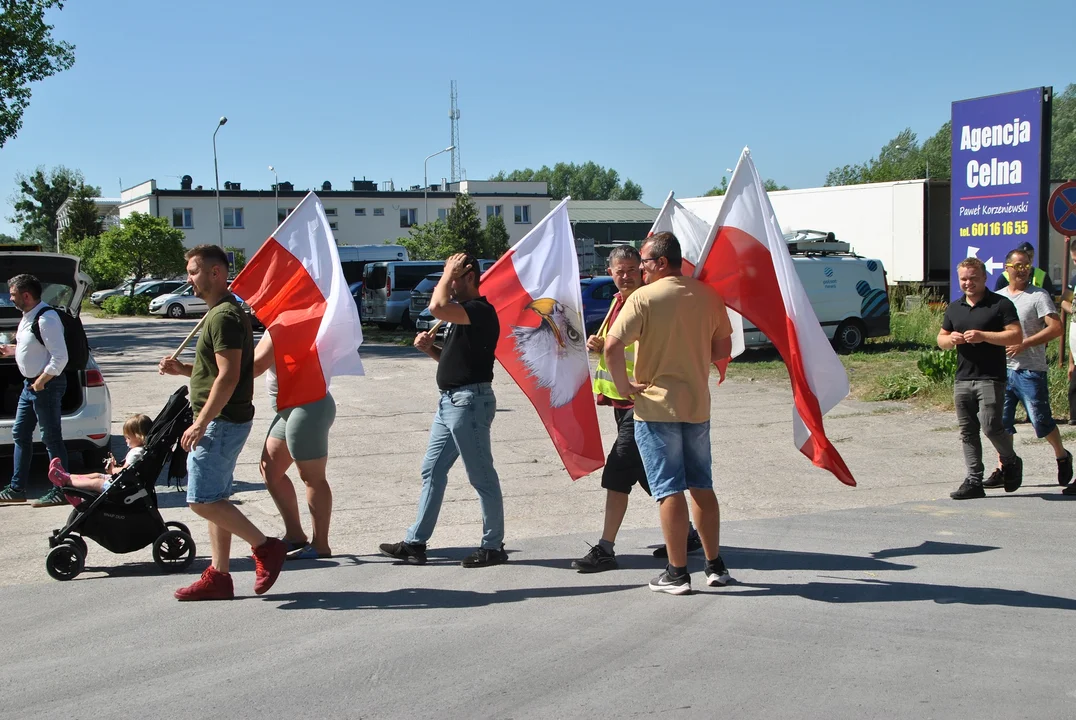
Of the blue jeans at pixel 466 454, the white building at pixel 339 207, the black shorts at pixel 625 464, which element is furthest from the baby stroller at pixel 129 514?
the white building at pixel 339 207

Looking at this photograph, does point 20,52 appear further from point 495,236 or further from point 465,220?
point 495,236

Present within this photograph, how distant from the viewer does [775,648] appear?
472 centimetres

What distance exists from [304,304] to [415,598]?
201 centimetres

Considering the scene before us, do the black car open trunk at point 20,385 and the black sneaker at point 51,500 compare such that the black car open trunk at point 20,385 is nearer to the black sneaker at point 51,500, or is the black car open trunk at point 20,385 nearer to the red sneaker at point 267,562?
the black sneaker at point 51,500

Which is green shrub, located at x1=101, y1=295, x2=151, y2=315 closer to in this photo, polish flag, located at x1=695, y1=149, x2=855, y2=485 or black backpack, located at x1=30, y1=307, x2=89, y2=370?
black backpack, located at x1=30, y1=307, x2=89, y2=370

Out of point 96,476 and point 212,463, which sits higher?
point 212,463

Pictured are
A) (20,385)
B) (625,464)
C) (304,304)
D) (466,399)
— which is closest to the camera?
(466,399)

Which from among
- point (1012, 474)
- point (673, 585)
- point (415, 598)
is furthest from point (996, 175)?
point (415, 598)

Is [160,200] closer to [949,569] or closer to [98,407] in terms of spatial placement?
[98,407]

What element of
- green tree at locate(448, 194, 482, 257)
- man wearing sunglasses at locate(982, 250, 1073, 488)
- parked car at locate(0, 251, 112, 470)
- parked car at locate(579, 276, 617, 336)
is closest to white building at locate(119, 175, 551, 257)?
green tree at locate(448, 194, 482, 257)

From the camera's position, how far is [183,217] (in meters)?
67.8

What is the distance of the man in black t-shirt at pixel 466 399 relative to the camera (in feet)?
19.8

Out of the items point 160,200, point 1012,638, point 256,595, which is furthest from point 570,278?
point 160,200

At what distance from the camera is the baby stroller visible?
610 centimetres
